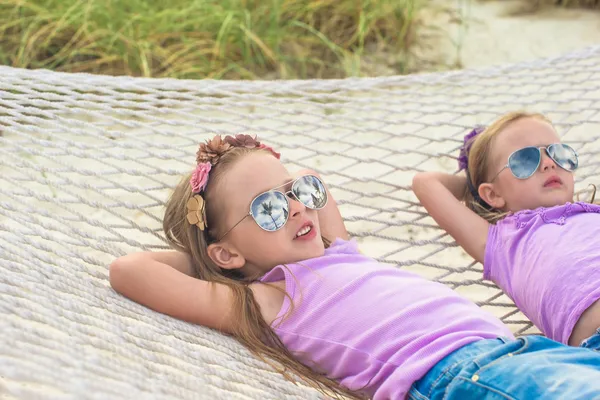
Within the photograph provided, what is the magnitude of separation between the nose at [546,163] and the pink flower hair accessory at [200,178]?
73cm

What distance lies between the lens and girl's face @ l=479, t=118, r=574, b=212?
1597mm

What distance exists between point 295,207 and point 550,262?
Answer: 52cm

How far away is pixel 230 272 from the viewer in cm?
137

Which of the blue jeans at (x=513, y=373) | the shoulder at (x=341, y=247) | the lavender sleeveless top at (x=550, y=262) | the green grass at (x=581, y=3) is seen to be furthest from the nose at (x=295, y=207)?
the green grass at (x=581, y=3)

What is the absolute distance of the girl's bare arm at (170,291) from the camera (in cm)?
122

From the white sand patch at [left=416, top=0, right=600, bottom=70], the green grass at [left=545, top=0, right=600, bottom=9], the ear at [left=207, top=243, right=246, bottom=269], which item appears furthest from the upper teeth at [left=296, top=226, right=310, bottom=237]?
the green grass at [left=545, top=0, right=600, bottom=9]

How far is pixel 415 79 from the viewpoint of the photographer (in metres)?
2.18

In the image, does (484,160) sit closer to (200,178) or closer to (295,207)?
(295,207)

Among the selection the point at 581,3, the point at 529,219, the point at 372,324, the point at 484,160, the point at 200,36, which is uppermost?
the point at 581,3

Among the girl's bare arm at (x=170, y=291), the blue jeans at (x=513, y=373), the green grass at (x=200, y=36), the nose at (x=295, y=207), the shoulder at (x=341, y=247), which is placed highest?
the green grass at (x=200, y=36)

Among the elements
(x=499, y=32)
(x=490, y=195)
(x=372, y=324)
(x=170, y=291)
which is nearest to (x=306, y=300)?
(x=372, y=324)

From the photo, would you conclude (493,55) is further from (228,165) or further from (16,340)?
(16,340)

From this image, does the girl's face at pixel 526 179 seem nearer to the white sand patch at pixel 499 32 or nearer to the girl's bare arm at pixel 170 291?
the girl's bare arm at pixel 170 291

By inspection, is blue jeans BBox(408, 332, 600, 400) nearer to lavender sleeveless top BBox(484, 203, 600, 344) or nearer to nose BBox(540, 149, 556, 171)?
lavender sleeveless top BBox(484, 203, 600, 344)
